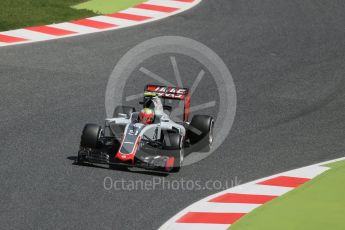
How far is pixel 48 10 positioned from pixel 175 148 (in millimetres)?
11749

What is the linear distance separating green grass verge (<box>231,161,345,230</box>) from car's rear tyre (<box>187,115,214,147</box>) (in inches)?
89.0

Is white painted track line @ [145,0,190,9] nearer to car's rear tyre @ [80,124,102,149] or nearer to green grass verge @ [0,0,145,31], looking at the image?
green grass verge @ [0,0,145,31]

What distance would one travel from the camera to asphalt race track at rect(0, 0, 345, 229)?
43.4 feet

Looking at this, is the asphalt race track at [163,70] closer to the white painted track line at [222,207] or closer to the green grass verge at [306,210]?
the white painted track line at [222,207]

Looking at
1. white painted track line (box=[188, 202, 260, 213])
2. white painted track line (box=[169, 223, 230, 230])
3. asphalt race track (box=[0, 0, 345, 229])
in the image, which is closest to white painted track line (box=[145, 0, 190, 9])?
asphalt race track (box=[0, 0, 345, 229])

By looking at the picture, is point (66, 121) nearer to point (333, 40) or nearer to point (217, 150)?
point (217, 150)

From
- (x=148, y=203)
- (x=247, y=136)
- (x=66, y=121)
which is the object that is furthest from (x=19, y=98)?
(x=148, y=203)

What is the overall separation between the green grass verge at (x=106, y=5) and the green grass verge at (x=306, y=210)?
1259cm

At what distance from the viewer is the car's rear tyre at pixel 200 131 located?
15.9 metres

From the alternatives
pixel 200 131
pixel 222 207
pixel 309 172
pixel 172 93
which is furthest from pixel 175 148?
pixel 309 172

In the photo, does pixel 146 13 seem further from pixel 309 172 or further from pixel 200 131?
pixel 309 172

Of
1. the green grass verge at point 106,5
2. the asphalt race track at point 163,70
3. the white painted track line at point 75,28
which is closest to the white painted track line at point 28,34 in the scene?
the asphalt race track at point 163,70

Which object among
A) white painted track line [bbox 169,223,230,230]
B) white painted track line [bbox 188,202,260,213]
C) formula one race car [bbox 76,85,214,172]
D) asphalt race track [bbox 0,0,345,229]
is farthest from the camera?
formula one race car [bbox 76,85,214,172]

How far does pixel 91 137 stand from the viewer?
48.6 ft
